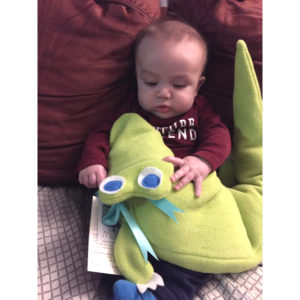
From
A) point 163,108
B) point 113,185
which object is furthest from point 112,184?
point 163,108

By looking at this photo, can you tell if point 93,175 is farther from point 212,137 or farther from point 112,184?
point 212,137

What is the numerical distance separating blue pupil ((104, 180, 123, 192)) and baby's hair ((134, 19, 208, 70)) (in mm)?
411

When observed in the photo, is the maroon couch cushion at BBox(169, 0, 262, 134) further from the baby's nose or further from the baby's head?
the baby's nose

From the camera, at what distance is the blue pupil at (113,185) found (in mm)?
760

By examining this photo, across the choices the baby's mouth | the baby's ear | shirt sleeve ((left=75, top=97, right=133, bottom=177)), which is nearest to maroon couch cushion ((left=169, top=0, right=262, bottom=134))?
the baby's ear

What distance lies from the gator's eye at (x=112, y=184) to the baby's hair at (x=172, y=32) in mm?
399

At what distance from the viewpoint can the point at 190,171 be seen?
823mm

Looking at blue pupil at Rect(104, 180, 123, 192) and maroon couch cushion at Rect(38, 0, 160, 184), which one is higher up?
maroon couch cushion at Rect(38, 0, 160, 184)

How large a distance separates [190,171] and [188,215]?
4.4 inches

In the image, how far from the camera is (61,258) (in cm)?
84

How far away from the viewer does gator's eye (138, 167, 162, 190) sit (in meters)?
0.75

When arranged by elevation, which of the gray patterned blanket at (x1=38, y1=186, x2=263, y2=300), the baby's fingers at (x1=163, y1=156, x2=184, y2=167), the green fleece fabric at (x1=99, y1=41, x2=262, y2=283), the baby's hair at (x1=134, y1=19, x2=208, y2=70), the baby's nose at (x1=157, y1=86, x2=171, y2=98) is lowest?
the gray patterned blanket at (x1=38, y1=186, x2=263, y2=300)

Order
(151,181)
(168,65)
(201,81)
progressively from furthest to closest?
1. (201,81)
2. (168,65)
3. (151,181)

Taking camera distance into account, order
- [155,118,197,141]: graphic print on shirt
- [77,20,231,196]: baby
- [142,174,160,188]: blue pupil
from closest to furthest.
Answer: [142,174,160,188]: blue pupil, [77,20,231,196]: baby, [155,118,197,141]: graphic print on shirt
